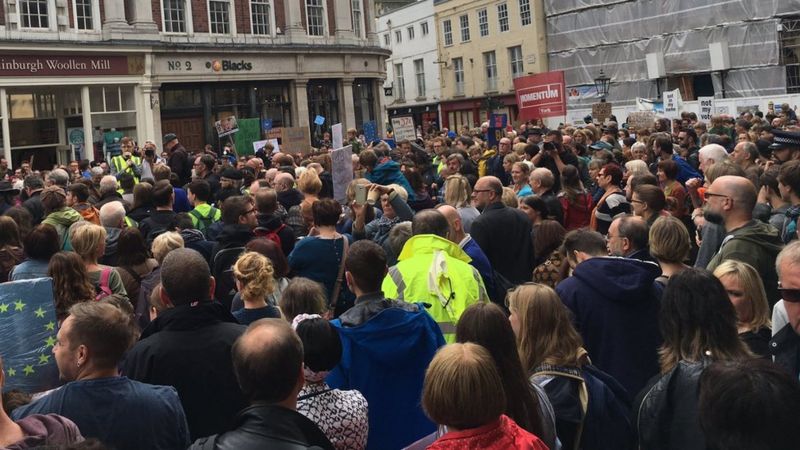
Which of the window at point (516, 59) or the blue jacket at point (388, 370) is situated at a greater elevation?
the window at point (516, 59)

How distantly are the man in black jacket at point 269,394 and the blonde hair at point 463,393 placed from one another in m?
0.55

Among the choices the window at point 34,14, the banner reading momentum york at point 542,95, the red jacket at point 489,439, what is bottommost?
the red jacket at point 489,439

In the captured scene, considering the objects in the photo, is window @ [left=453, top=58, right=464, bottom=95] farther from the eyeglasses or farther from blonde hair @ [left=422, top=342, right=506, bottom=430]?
blonde hair @ [left=422, top=342, right=506, bottom=430]

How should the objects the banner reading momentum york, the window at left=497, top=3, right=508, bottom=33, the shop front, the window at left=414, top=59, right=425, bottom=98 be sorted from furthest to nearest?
the window at left=414, top=59, right=425, bottom=98 < the window at left=497, top=3, right=508, bottom=33 < the shop front < the banner reading momentum york

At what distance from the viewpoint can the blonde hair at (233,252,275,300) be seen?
5266 millimetres

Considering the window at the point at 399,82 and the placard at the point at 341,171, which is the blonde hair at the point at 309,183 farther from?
the window at the point at 399,82

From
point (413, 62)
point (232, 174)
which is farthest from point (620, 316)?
point (413, 62)

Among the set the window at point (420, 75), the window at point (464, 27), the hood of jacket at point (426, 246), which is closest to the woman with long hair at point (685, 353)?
the hood of jacket at point (426, 246)

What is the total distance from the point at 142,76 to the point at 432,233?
2476cm

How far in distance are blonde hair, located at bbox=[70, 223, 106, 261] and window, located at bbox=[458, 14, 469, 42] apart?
46.7 meters

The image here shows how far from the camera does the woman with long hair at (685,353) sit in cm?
350

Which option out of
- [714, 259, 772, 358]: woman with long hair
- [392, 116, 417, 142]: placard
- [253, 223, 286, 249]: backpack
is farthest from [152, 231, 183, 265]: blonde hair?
[392, 116, 417, 142]: placard

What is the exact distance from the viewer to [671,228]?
5250mm

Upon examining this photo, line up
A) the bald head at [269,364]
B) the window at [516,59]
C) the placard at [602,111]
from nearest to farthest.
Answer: the bald head at [269,364] → the placard at [602,111] → the window at [516,59]
